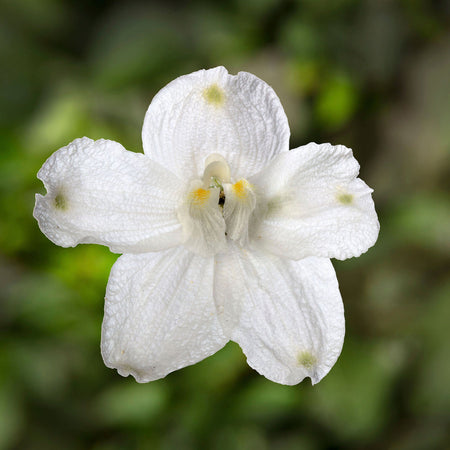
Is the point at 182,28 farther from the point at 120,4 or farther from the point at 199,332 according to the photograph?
the point at 199,332

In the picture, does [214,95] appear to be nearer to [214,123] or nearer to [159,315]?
[214,123]

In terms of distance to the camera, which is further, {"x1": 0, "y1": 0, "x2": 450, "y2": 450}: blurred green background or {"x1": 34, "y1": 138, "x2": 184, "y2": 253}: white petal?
{"x1": 0, "y1": 0, "x2": 450, "y2": 450}: blurred green background

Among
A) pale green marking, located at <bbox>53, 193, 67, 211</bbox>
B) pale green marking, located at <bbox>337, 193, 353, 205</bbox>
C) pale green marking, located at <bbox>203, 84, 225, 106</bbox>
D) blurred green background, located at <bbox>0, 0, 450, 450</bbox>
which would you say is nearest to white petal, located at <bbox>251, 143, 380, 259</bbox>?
pale green marking, located at <bbox>337, 193, 353, 205</bbox>

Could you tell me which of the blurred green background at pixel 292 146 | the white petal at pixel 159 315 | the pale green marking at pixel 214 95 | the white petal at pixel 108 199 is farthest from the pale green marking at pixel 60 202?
the blurred green background at pixel 292 146

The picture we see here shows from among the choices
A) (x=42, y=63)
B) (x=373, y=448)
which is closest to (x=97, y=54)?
(x=42, y=63)

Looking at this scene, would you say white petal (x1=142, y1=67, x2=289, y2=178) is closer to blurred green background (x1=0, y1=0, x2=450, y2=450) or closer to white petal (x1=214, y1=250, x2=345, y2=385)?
white petal (x1=214, y1=250, x2=345, y2=385)

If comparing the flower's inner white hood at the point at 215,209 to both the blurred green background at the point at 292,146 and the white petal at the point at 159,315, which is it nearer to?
the white petal at the point at 159,315

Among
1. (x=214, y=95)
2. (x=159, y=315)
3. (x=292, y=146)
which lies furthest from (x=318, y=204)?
(x=292, y=146)
